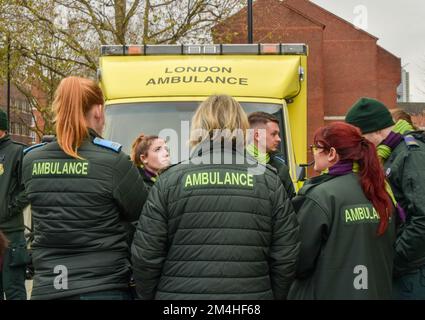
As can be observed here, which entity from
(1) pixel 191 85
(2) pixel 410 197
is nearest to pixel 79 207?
(2) pixel 410 197

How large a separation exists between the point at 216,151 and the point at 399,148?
1.70 meters

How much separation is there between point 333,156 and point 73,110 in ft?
5.35

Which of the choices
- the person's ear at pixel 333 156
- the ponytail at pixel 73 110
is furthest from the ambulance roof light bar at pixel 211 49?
the ponytail at pixel 73 110

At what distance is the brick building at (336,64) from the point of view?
39781mm

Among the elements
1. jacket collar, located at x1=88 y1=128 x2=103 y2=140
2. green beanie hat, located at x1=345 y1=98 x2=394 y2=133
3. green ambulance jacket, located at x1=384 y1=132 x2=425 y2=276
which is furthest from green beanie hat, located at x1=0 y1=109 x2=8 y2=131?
green ambulance jacket, located at x1=384 y1=132 x2=425 y2=276

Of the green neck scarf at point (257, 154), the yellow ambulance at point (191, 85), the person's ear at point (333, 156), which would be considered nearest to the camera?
the person's ear at point (333, 156)

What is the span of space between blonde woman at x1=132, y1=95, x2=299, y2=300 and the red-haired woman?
0.30 meters

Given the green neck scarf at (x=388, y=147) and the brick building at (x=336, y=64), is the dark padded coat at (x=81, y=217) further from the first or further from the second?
the brick building at (x=336, y=64)

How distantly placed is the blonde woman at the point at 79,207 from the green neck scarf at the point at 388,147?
73.9 inches

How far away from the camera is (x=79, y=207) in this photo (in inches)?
134

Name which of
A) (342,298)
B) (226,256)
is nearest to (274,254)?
(226,256)

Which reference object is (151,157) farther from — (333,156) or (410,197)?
(410,197)

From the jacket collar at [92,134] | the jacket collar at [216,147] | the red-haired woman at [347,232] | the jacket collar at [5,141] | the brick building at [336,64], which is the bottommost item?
the red-haired woman at [347,232]

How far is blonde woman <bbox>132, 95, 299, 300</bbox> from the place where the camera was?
123 inches
